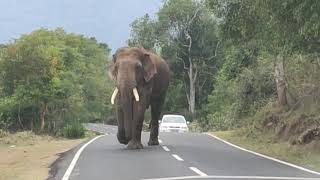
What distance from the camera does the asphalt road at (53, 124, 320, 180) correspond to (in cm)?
1550

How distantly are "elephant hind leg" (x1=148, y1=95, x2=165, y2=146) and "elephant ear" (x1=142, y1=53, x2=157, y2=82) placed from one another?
2.98 metres

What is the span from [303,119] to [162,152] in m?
7.98

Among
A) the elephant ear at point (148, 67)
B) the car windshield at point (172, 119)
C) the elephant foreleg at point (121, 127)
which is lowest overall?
the elephant foreleg at point (121, 127)

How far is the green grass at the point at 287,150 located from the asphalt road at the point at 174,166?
103 centimetres

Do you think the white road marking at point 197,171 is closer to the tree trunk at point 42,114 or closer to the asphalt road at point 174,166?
the asphalt road at point 174,166

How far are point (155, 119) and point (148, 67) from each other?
3580 mm

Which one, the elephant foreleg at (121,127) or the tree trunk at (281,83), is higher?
the tree trunk at (281,83)

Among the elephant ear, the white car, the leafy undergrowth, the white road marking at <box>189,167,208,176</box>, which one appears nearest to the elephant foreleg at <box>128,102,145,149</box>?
the elephant ear

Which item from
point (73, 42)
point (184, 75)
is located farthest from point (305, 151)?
point (73, 42)

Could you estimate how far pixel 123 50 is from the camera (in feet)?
78.9

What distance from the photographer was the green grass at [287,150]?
20922 mm

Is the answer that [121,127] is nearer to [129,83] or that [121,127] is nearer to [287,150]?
[129,83]

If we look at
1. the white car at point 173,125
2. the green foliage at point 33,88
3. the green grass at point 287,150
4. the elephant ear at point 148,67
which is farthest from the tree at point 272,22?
the green foliage at point 33,88

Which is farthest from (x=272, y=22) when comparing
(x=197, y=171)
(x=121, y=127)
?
(x=121, y=127)
